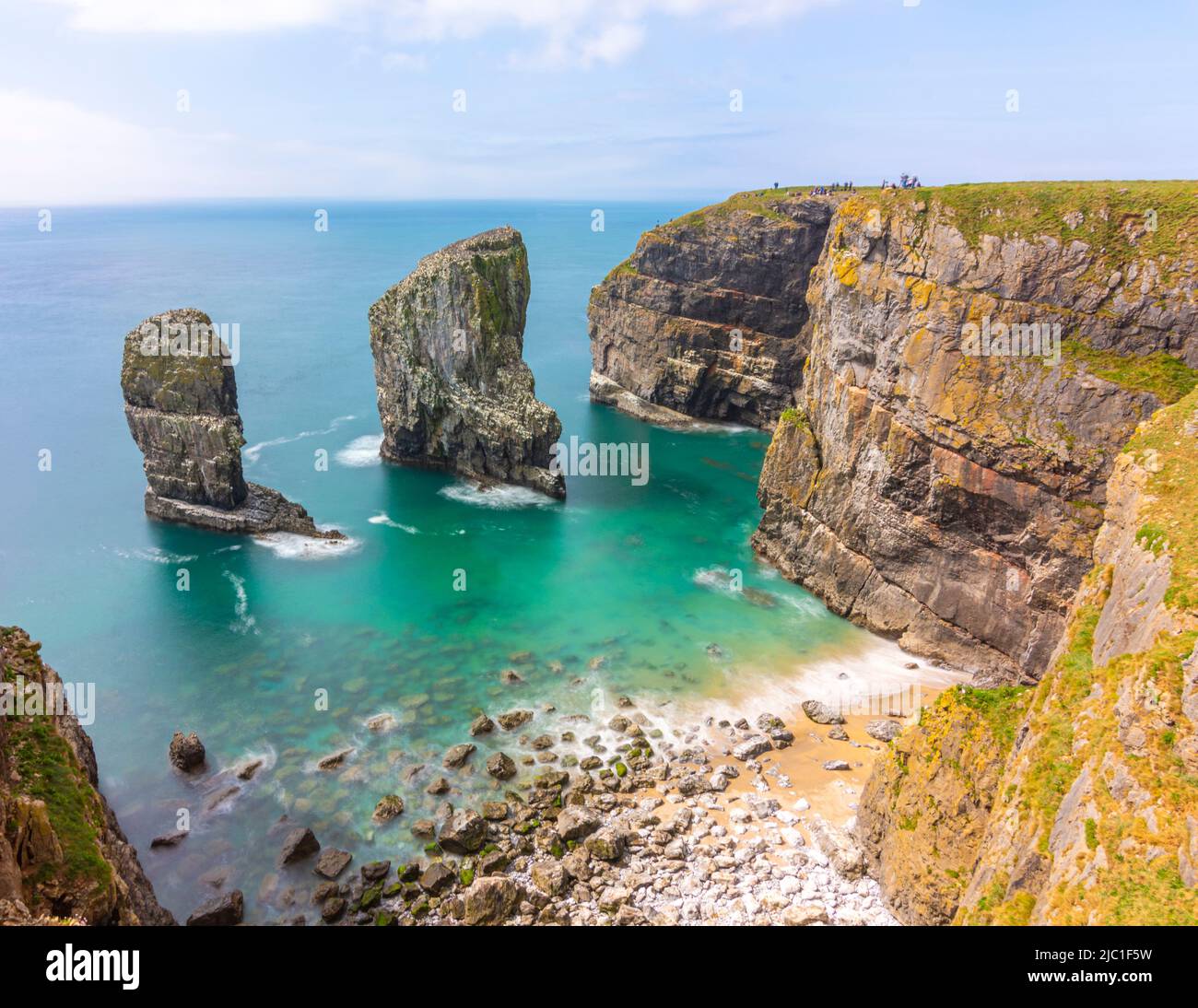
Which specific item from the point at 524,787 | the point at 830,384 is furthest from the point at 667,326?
the point at 524,787

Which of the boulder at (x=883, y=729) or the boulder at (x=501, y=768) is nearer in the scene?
the boulder at (x=501, y=768)

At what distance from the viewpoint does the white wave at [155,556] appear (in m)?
58.7

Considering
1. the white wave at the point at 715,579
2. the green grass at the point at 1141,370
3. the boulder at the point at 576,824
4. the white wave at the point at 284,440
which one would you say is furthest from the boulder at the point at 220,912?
the white wave at the point at 284,440

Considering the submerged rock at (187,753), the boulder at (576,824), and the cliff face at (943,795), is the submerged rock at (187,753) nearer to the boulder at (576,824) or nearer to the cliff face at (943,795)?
the boulder at (576,824)

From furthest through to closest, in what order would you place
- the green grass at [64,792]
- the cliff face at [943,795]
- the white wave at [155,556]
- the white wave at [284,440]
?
the white wave at [284,440] < the white wave at [155,556] < the cliff face at [943,795] < the green grass at [64,792]

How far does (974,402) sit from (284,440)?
72.1 meters

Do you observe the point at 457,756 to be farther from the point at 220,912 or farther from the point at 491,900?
the point at 220,912

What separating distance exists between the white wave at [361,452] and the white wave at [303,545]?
16.5 m

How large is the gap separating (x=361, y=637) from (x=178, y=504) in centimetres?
2688

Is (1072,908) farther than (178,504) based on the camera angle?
No

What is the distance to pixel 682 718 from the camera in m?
41.5

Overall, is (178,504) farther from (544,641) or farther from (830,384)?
(830,384)

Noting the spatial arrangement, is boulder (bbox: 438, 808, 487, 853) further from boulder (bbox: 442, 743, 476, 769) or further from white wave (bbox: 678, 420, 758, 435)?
white wave (bbox: 678, 420, 758, 435)
